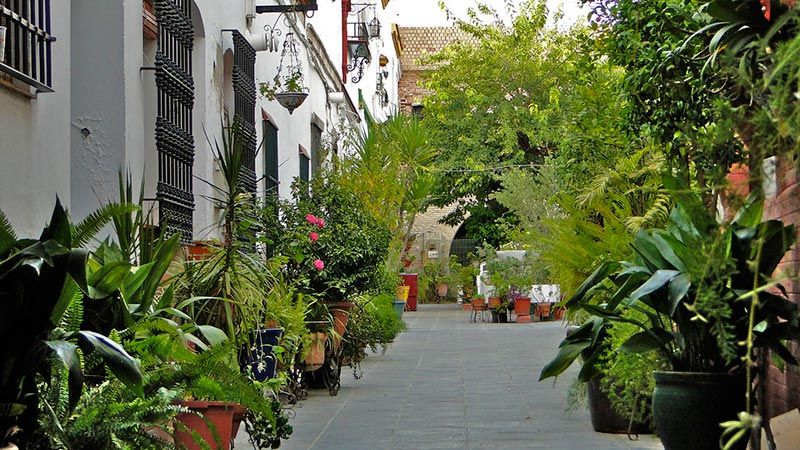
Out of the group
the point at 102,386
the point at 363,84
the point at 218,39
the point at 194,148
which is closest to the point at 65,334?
the point at 102,386

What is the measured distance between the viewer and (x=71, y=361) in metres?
4.37

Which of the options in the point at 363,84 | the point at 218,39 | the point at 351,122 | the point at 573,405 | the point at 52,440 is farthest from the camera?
the point at 363,84

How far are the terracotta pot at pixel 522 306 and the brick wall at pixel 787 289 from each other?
18.4 m

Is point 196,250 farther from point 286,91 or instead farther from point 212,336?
point 286,91

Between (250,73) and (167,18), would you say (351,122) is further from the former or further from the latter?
(167,18)

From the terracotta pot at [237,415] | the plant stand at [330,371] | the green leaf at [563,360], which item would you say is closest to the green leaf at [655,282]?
the green leaf at [563,360]

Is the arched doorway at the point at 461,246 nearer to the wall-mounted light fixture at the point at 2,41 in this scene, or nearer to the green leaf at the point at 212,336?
the green leaf at the point at 212,336

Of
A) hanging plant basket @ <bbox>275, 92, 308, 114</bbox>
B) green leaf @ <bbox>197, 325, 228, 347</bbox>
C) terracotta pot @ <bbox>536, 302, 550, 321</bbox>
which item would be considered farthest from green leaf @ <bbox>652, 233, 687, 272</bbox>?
terracotta pot @ <bbox>536, 302, 550, 321</bbox>

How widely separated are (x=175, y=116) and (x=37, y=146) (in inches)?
119

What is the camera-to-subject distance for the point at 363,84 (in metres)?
28.2

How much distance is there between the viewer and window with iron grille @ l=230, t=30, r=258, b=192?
40.2 feet

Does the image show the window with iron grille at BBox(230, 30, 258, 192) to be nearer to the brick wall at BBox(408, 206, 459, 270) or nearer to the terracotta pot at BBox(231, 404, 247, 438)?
the terracotta pot at BBox(231, 404, 247, 438)

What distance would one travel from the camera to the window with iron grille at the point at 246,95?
12258 millimetres

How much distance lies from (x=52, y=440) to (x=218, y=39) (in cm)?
775
